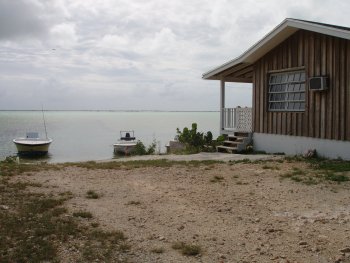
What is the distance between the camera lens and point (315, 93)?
12.3 m

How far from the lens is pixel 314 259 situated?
4.70 metres

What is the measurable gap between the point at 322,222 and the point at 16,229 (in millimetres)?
4407

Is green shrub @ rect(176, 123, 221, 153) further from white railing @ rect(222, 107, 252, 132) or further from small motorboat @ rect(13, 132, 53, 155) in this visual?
small motorboat @ rect(13, 132, 53, 155)

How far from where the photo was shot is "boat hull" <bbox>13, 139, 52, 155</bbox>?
29.9m

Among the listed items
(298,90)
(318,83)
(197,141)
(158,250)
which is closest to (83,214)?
(158,250)

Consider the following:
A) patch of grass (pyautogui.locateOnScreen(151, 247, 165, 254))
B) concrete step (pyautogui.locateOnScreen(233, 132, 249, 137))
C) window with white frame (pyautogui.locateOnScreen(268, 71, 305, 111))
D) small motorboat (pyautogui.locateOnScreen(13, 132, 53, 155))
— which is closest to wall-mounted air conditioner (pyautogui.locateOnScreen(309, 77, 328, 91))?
window with white frame (pyautogui.locateOnScreen(268, 71, 305, 111))

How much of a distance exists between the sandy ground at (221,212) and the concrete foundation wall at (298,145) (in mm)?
2150

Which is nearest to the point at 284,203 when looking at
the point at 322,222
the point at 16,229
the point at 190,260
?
the point at 322,222

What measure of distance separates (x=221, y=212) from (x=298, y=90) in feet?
25.7

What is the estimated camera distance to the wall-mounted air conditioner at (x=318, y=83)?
11.7m

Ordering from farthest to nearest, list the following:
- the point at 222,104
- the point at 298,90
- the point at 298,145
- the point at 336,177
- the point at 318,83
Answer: the point at 222,104 → the point at 298,90 → the point at 298,145 → the point at 318,83 → the point at 336,177

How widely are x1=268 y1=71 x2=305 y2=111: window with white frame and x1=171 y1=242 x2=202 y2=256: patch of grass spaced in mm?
Answer: 9012

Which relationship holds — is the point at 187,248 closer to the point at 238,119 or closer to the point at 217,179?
the point at 217,179

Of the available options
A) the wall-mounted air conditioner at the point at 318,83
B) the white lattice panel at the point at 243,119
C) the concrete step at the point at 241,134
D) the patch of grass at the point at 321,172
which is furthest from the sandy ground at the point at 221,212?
the white lattice panel at the point at 243,119
